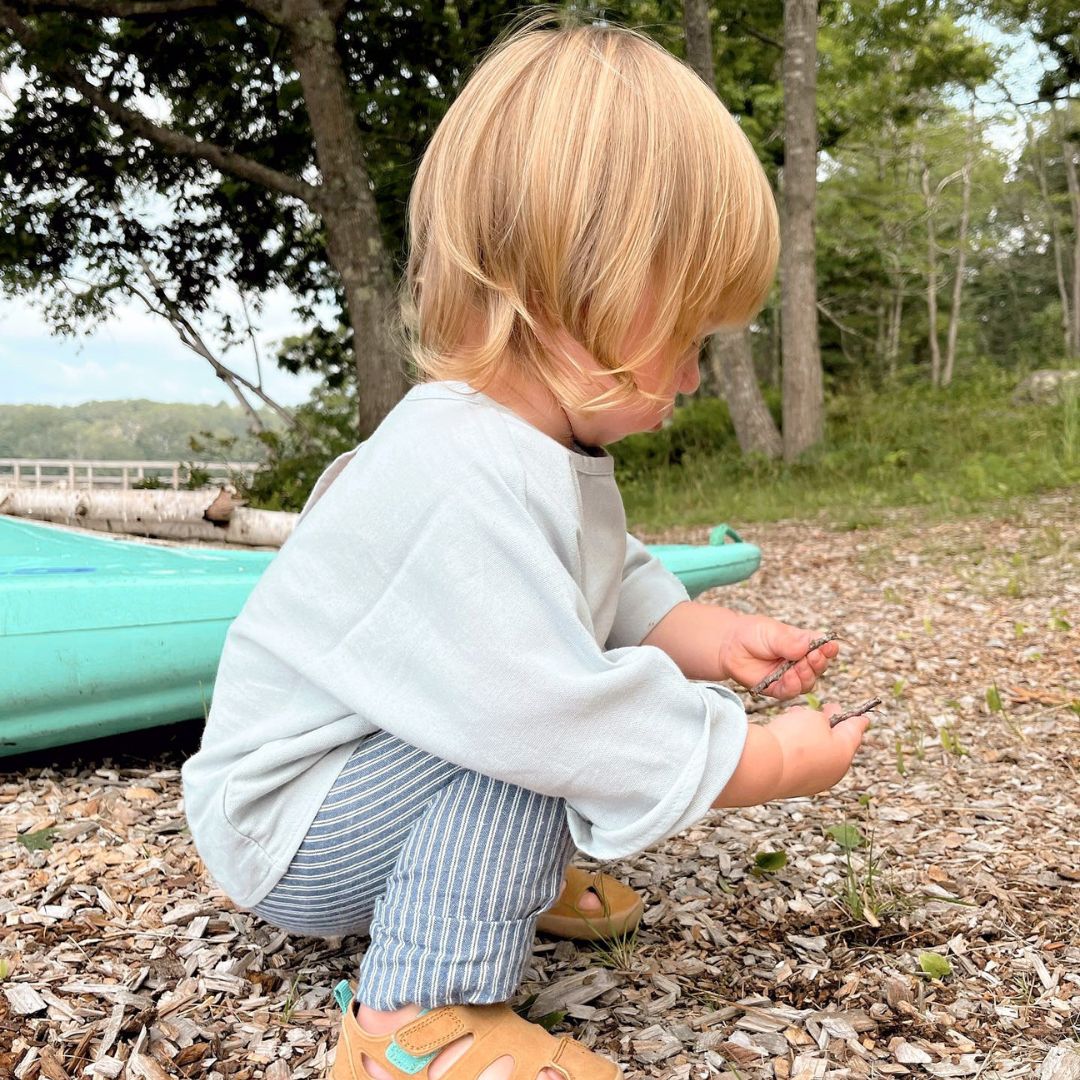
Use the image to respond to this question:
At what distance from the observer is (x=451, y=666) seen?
98 centimetres

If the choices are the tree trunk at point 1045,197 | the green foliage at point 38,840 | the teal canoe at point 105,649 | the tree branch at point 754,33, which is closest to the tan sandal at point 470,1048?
the green foliage at point 38,840

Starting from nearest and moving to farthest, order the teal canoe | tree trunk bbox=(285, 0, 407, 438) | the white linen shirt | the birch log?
the white linen shirt, the teal canoe, the birch log, tree trunk bbox=(285, 0, 407, 438)

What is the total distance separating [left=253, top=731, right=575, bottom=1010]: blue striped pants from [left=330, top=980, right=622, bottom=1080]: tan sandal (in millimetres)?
26

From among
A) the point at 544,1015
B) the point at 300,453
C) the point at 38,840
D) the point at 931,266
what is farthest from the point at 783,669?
the point at 931,266

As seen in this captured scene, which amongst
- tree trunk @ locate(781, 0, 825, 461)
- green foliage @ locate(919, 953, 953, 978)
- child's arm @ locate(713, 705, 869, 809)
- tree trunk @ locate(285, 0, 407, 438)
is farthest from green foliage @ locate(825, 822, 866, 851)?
tree trunk @ locate(781, 0, 825, 461)

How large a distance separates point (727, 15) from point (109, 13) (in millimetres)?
5711

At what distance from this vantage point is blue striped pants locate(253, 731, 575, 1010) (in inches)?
40.8

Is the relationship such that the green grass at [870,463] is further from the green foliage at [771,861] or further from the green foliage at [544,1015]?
the green foliage at [544,1015]

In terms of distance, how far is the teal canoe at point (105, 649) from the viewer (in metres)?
1.96

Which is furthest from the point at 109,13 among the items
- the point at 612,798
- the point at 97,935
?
the point at 612,798

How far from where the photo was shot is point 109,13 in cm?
688

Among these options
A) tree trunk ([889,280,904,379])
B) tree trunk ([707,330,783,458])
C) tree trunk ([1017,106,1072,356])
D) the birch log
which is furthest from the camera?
tree trunk ([1017,106,1072,356])

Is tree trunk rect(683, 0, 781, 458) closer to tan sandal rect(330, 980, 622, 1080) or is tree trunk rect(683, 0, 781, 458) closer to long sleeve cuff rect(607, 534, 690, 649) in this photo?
long sleeve cuff rect(607, 534, 690, 649)

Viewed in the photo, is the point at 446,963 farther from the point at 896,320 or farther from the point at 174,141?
the point at 896,320
